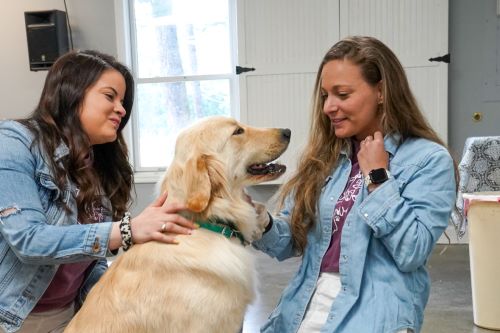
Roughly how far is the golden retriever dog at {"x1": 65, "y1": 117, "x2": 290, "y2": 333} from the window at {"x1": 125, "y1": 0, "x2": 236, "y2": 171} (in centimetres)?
349

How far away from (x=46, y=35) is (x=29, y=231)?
4.08m

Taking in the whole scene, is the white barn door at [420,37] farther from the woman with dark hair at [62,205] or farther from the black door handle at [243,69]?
the woman with dark hair at [62,205]

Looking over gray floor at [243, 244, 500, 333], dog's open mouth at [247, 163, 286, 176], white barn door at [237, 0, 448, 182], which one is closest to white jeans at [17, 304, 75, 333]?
dog's open mouth at [247, 163, 286, 176]

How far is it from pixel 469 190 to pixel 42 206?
2.23 meters

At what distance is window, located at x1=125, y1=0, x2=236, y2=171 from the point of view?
5031mm

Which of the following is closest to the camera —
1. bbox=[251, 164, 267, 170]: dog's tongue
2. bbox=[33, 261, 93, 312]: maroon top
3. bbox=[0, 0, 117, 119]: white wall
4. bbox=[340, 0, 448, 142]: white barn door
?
bbox=[33, 261, 93, 312]: maroon top

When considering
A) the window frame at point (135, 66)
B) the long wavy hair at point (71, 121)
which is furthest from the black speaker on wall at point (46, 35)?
the long wavy hair at point (71, 121)

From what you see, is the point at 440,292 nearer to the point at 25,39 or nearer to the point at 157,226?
the point at 157,226

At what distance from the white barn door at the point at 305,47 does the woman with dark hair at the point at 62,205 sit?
2.92 meters

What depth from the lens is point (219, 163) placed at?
4.96ft

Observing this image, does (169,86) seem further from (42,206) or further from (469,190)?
(42,206)

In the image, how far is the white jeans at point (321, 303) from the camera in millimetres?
1440

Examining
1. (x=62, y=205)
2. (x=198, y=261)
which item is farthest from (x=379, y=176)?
(x=62, y=205)

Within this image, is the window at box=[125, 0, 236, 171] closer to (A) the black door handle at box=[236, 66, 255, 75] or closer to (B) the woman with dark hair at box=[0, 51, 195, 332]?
(A) the black door handle at box=[236, 66, 255, 75]
